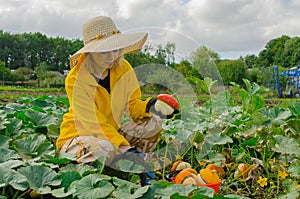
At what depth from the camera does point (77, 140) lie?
180 cm

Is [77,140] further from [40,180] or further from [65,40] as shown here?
[65,40]

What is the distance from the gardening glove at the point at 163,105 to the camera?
201cm

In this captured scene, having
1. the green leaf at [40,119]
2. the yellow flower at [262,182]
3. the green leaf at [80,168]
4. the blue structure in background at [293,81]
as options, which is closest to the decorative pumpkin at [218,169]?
the yellow flower at [262,182]

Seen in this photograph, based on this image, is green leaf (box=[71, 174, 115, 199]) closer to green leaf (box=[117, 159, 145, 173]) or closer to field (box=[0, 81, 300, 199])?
field (box=[0, 81, 300, 199])

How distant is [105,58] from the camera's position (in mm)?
1880

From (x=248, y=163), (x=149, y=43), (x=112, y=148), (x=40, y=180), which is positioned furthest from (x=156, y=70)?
(x=40, y=180)

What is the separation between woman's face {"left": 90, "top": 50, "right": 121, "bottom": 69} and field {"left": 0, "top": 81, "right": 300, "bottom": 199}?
1.49 ft

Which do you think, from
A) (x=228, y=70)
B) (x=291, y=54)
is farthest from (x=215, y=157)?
(x=291, y=54)

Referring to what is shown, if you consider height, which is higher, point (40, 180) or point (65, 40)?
point (65, 40)

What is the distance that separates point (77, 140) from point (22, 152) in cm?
27

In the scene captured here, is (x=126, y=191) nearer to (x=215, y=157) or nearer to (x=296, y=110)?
(x=215, y=157)

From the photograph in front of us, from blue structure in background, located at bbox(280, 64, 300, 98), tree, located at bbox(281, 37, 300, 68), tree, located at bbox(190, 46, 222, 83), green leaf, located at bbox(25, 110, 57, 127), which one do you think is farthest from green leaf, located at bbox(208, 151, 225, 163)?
tree, located at bbox(281, 37, 300, 68)

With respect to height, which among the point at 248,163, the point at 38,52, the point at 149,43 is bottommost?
the point at 248,163

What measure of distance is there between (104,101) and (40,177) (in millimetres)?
727
